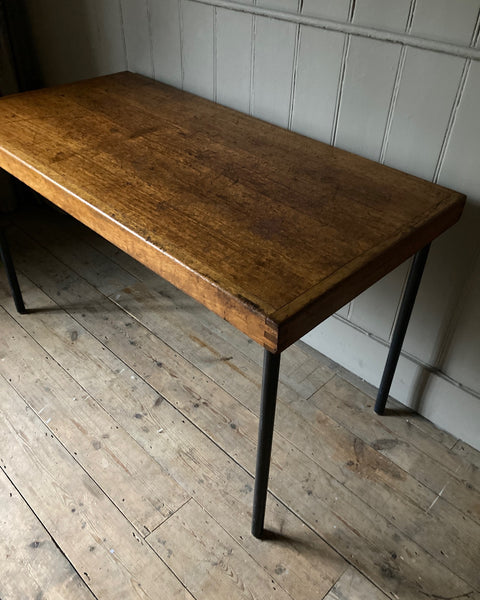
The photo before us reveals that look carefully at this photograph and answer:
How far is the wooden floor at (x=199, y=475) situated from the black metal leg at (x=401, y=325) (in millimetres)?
88

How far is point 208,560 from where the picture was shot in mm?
1241

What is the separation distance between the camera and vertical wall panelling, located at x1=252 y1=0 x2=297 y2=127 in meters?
1.44

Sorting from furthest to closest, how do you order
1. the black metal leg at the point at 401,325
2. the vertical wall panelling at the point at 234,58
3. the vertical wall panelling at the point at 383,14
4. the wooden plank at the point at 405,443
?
the vertical wall panelling at the point at 234,58 → the wooden plank at the point at 405,443 → the black metal leg at the point at 401,325 → the vertical wall panelling at the point at 383,14

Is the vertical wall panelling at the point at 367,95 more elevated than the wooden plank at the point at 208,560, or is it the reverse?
the vertical wall panelling at the point at 367,95

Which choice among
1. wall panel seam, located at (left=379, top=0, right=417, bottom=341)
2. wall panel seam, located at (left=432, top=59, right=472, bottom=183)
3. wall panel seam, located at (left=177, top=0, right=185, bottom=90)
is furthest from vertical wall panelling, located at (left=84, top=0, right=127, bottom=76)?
wall panel seam, located at (left=432, top=59, right=472, bottom=183)

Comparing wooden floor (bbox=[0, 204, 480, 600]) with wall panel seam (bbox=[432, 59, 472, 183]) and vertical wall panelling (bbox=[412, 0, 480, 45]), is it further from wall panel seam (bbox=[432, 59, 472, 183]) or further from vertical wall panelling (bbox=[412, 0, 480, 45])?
vertical wall panelling (bbox=[412, 0, 480, 45])

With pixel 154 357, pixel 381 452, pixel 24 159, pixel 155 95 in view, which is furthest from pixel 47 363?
pixel 381 452

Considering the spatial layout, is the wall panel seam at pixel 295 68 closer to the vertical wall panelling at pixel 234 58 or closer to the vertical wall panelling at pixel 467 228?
the vertical wall panelling at pixel 234 58

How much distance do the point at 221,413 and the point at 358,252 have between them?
2.61 feet

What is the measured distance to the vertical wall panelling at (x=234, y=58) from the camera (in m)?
1.53

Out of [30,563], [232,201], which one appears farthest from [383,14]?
[30,563]

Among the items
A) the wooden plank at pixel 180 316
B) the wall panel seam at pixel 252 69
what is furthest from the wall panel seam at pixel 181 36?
the wooden plank at pixel 180 316

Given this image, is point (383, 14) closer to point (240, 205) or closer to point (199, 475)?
point (240, 205)

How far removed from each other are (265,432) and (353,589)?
455 millimetres
